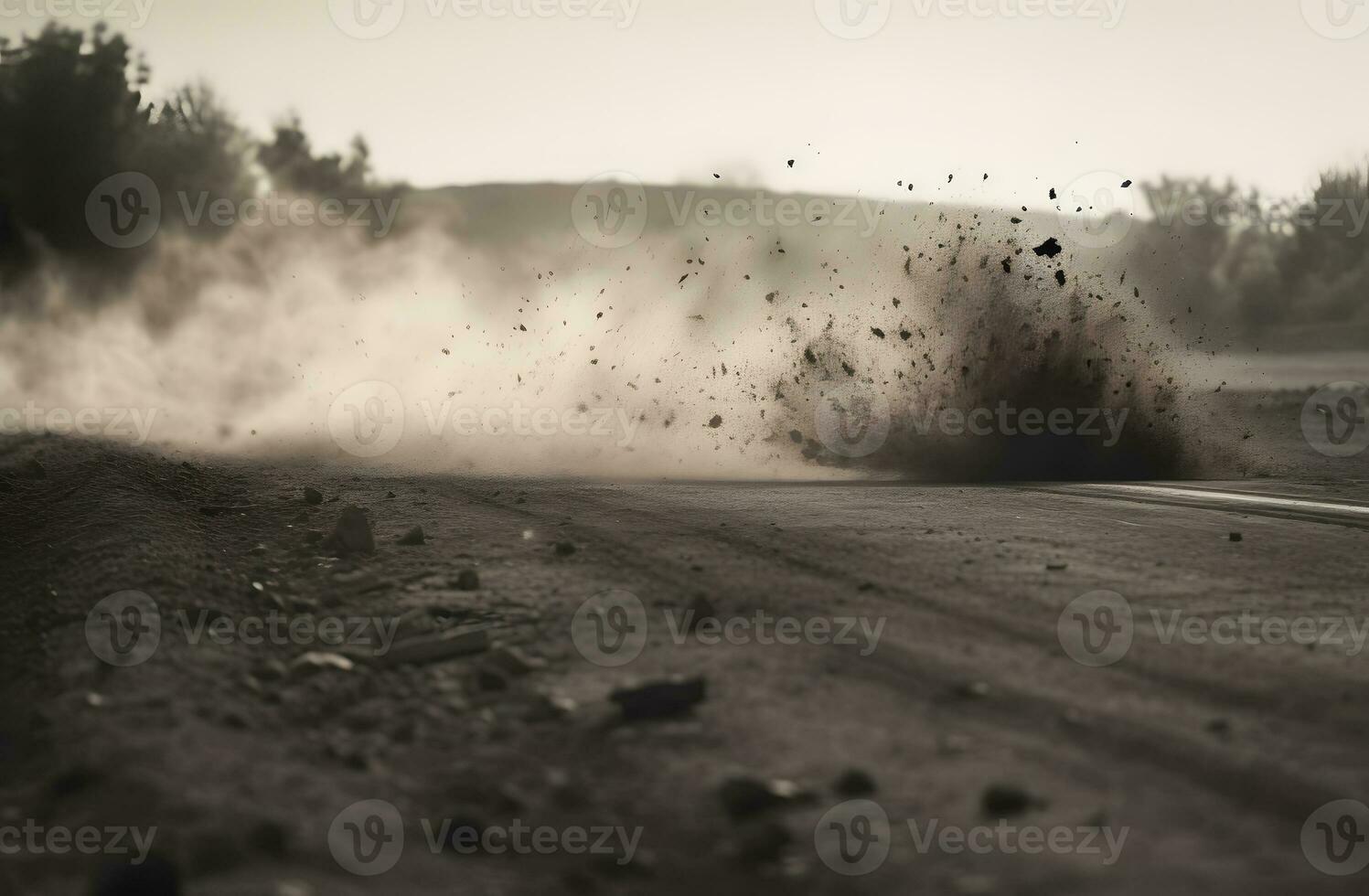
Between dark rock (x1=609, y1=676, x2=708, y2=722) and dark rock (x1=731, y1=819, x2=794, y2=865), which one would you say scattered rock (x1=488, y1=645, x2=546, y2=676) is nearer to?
dark rock (x1=609, y1=676, x2=708, y2=722)

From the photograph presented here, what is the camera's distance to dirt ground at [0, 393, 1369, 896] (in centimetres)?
255

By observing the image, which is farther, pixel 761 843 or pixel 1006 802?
pixel 1006 802

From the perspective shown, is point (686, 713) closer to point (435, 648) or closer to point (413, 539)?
point (435, 648)

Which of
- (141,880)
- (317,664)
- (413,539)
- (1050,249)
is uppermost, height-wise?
(1050,249)

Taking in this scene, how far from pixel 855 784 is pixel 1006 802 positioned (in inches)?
15.4

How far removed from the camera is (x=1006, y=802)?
2.71m

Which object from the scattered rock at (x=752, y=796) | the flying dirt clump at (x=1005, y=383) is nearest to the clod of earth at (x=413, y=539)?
the scattered rock at (x=752, y=796)

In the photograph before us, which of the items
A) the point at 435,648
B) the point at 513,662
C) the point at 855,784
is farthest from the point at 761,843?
the point at 435,648

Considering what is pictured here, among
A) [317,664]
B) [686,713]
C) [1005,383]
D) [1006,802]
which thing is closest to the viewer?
[1006,802]

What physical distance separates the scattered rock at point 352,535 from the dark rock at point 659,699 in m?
2.99

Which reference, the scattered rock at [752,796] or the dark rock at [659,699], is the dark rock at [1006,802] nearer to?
the scattered rock at [752,796]

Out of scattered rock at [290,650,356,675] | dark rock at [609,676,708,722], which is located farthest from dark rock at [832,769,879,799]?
scattered rock at [290,650,356,675]

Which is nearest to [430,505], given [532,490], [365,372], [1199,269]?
[532,490]

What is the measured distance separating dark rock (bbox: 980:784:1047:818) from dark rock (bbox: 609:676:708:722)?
107 centimetres
